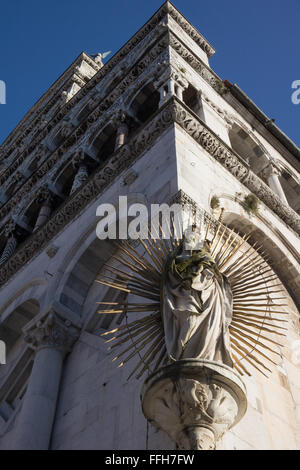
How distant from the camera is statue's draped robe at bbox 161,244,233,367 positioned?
213 inches

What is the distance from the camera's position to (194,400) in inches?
197

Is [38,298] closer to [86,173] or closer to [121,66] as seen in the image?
[86,173]

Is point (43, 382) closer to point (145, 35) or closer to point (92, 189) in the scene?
point (92, 189)

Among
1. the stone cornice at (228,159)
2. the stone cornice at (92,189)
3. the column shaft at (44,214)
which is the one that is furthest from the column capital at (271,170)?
the column shaft at (44,214)

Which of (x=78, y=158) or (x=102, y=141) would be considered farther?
(x=102, y=141)

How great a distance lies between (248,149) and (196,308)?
37.6ft

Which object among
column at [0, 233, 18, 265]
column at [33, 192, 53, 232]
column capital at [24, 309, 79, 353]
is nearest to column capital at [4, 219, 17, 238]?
column at [0, 233, 18, 265]

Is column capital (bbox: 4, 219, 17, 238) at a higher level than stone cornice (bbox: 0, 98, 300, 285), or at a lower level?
lower

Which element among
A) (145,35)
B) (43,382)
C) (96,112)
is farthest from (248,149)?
(43,382)

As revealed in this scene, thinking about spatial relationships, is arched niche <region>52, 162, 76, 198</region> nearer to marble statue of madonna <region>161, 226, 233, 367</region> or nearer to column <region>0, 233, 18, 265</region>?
column <region>0, 233, 18, 265</region>

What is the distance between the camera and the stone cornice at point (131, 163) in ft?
36.9

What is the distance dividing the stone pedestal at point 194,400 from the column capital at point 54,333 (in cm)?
452

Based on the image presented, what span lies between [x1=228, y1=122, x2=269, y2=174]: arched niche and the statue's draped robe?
10452 millimetres
